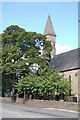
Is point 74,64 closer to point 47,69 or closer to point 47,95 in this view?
point 47,69

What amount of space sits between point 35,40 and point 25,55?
3.90 metres

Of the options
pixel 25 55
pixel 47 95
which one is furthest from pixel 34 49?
pixel 47 95

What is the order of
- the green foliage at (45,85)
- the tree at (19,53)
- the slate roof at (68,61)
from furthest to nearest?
the slate roof at (68,61) < the tree at (19,53) < the green foliage at (45,85)

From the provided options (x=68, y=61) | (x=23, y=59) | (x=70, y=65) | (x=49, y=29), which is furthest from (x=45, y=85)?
(x=49, y=29)

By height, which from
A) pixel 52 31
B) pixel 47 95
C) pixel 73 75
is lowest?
pixel 47 95

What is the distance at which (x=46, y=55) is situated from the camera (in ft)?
191

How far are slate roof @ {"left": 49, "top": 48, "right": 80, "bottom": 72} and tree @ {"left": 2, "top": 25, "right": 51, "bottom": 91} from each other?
22.5 feet

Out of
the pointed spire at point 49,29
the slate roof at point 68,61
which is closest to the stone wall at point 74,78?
the slate roof at point 68,61

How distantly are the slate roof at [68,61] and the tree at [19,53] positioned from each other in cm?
687

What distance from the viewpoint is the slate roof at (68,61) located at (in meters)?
62.2

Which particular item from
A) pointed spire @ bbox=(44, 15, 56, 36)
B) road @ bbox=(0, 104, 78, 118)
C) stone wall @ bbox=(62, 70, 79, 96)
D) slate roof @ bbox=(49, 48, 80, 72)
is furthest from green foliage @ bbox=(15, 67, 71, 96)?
pointed spire @ bbox=(44, 15, 56, 36)

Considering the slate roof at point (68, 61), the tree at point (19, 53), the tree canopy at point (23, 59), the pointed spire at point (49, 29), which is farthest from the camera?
the pointed spire at point (49, 29)

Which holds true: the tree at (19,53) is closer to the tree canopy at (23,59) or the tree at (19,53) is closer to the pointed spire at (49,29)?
the tree canopy at (23,59)

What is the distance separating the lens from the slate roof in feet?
204
